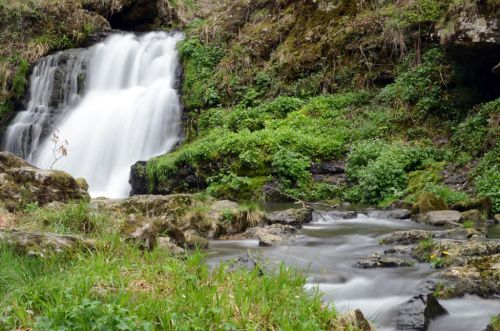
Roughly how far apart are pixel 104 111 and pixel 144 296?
15.6m

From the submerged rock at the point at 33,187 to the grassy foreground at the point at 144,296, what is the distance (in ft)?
10.9

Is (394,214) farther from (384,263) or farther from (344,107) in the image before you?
(344,107)

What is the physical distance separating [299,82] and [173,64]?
17.4 feet

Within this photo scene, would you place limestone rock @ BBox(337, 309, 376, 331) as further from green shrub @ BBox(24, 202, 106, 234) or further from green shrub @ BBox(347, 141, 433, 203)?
green shrub @ BBox(347, 141, 433, 203)

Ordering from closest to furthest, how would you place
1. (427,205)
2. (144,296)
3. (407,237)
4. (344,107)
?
(144,296)
(407,237)
(427,205)
(344,107)

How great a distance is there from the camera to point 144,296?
3.78 metres

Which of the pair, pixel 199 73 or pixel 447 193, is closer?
pixel 447 193

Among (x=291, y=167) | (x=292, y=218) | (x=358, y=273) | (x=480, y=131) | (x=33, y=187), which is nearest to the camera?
(x=358, y=273)

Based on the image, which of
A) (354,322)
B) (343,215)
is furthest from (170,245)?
(343,215)

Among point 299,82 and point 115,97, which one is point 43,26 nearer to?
point 115,97

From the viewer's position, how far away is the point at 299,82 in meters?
17.4

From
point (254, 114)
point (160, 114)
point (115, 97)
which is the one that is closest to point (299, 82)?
point (254, 114)

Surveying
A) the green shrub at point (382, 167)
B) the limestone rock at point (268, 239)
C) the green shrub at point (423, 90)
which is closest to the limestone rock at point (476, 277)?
the limestone rock at point (268, 239)

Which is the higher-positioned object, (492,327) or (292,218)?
(492,327)
